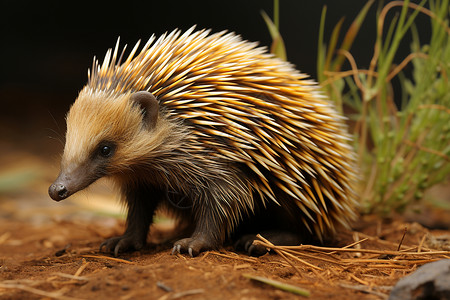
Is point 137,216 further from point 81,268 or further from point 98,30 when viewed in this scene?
point 98,30

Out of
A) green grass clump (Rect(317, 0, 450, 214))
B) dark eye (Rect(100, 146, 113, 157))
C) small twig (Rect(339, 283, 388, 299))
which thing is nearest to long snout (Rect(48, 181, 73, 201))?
dark eye (Rect(100, 146, 113, 157))

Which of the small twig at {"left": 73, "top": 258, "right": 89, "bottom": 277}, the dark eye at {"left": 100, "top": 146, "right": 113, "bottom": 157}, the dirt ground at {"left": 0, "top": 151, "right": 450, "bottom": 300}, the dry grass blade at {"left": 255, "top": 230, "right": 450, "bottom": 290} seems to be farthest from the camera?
the dark eye at {"left": 100, "top": 146, "right": 113, "bottom": 157}

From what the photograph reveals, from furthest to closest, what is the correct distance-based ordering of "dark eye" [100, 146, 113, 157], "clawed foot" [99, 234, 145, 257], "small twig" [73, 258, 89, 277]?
"clawed foot" [99, 234, 145, 257] < "dark eye" [100, 146, 113, 157] < "small twig" [73, 258, 89, 277]

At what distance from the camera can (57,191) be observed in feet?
9.09

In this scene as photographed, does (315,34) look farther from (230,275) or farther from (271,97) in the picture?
(230,275)

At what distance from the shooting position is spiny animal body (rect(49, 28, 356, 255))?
2.98 metres

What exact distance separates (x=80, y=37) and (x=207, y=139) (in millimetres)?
4848

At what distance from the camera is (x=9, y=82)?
30.4ft

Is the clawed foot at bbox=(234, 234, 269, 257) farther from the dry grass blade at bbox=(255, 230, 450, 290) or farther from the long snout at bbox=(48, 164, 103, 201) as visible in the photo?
the long snout at bbox=(48, 164, 103, 201)

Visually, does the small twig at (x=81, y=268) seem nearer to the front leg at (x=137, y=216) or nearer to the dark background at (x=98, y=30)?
the front leg at (x=137, y=216)

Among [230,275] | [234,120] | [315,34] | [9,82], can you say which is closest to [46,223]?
[234,120]

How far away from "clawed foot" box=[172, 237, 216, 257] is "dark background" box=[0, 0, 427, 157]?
2495 millimetres

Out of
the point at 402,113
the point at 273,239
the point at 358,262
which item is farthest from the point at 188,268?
the point at 402,113

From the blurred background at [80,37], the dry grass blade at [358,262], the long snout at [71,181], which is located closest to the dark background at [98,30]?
the blurred background at [80,37]
